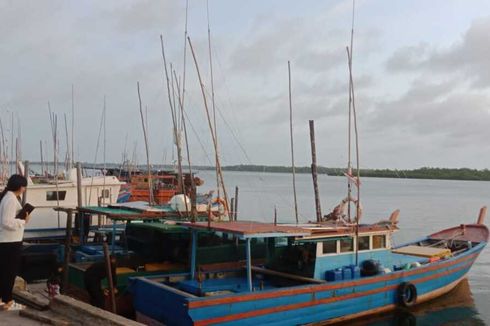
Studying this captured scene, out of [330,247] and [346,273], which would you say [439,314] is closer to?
[346,273]

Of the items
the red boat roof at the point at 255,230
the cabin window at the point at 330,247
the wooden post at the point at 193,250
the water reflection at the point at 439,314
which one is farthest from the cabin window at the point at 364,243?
the wooden post at the point at 193,250

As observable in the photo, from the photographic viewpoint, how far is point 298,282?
1338cm

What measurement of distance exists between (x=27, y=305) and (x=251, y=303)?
16.3 ft

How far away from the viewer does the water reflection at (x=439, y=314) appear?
48.9ft

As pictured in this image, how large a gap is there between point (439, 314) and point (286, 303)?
23.3 ft

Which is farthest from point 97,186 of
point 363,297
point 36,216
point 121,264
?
point 363,297

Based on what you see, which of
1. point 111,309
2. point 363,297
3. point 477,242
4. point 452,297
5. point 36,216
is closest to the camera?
point 111,309

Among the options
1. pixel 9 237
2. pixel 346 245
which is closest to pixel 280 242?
pixel 346 245

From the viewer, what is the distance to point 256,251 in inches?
626

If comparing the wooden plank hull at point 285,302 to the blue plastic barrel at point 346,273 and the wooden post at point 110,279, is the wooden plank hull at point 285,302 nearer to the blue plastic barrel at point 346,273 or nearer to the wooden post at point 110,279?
the blue plastic barrel at point 346,273

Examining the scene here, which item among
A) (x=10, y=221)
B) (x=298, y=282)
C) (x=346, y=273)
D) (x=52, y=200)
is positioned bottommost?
(x=298, y=282)

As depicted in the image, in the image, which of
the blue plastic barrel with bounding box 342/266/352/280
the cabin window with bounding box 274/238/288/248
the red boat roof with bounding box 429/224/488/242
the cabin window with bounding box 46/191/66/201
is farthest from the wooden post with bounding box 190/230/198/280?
the red boat roof with bounding box 429/224/488/242

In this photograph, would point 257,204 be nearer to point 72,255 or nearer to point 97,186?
point 97,186

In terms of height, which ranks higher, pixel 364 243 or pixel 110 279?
pixel 364 243
